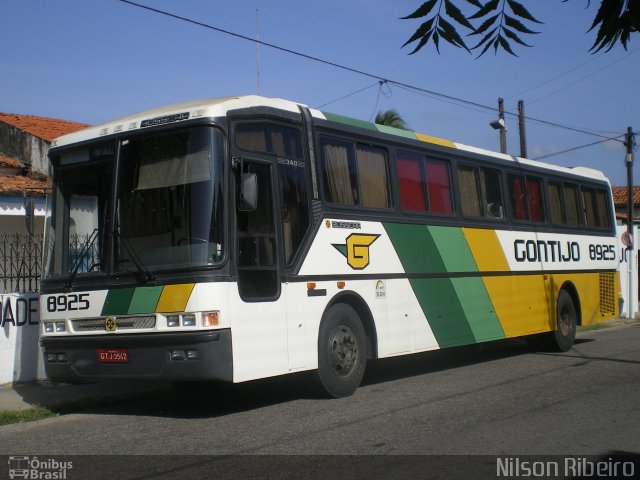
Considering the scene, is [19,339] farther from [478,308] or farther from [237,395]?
[478,308]

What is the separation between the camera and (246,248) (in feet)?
27.0

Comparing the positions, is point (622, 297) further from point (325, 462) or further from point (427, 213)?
point (325, 462)

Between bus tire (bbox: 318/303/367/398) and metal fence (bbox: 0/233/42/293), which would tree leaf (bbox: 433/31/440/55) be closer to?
bus tire (bbox: 318/303/367/398)

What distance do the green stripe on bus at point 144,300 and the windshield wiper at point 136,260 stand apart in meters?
0.11

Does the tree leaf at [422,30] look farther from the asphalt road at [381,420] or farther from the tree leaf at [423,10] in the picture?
the asphalt road at [381,420]

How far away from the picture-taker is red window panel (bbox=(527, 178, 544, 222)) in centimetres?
1417

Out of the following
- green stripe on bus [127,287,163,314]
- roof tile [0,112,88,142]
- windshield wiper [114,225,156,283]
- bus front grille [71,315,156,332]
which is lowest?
bus front grille [71,315,156,332]

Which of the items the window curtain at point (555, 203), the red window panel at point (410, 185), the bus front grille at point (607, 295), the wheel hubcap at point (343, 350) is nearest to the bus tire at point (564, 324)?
the bus front grille at point (607, 295)

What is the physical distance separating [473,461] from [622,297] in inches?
848

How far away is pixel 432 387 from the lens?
407 inches

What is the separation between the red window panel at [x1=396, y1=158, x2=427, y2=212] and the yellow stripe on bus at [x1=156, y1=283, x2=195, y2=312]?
4003 mm

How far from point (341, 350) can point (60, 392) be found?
3896mm

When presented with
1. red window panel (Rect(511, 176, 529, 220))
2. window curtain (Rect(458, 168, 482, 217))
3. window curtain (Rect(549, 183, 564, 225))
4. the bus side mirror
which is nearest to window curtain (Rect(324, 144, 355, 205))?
the bus side mirror

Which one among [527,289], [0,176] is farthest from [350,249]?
[0,176]
